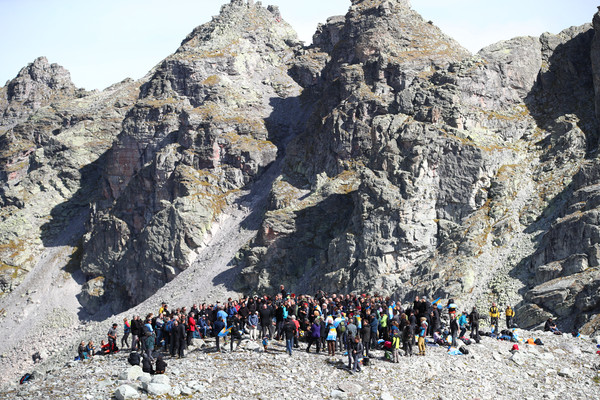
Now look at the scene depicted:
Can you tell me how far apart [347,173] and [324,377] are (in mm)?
77738

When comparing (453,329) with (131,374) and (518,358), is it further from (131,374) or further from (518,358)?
(131,374)

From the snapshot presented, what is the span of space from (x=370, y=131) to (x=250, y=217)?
26.2 m

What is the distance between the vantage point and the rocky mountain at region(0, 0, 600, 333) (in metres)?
82.0

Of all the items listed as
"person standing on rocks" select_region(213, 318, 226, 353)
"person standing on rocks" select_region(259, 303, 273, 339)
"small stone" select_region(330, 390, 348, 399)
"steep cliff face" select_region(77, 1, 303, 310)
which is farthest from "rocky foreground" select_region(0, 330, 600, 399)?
"steep cliff face" select_region(77, 1, 303, 310)

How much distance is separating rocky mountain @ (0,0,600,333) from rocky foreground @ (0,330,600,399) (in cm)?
1814

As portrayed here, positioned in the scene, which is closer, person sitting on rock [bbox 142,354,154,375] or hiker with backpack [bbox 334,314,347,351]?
person sitting on rock [bbox 142,354,154,375]

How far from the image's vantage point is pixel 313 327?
4009cm

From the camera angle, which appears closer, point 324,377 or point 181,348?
point 324,377

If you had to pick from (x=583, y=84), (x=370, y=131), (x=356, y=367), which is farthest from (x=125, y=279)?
(x=356, y=367)

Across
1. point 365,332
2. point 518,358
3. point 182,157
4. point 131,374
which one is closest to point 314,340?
point 365,332

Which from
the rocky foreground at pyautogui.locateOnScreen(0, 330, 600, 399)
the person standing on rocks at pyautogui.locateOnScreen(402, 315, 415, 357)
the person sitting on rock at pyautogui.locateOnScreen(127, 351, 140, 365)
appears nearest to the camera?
the rocky foreground at pyautogui.locateOnScreen(0, 330, 600, 399)

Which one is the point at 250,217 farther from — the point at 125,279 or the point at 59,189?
the point at 59,189

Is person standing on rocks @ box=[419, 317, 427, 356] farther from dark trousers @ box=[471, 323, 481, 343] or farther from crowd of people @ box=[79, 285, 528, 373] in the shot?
dark trousers @ box=[471, 323, 481, 343]

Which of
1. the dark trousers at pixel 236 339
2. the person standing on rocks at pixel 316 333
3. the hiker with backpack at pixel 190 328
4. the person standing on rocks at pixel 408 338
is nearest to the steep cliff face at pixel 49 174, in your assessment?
the hiker with backpack at pixel 190 328
